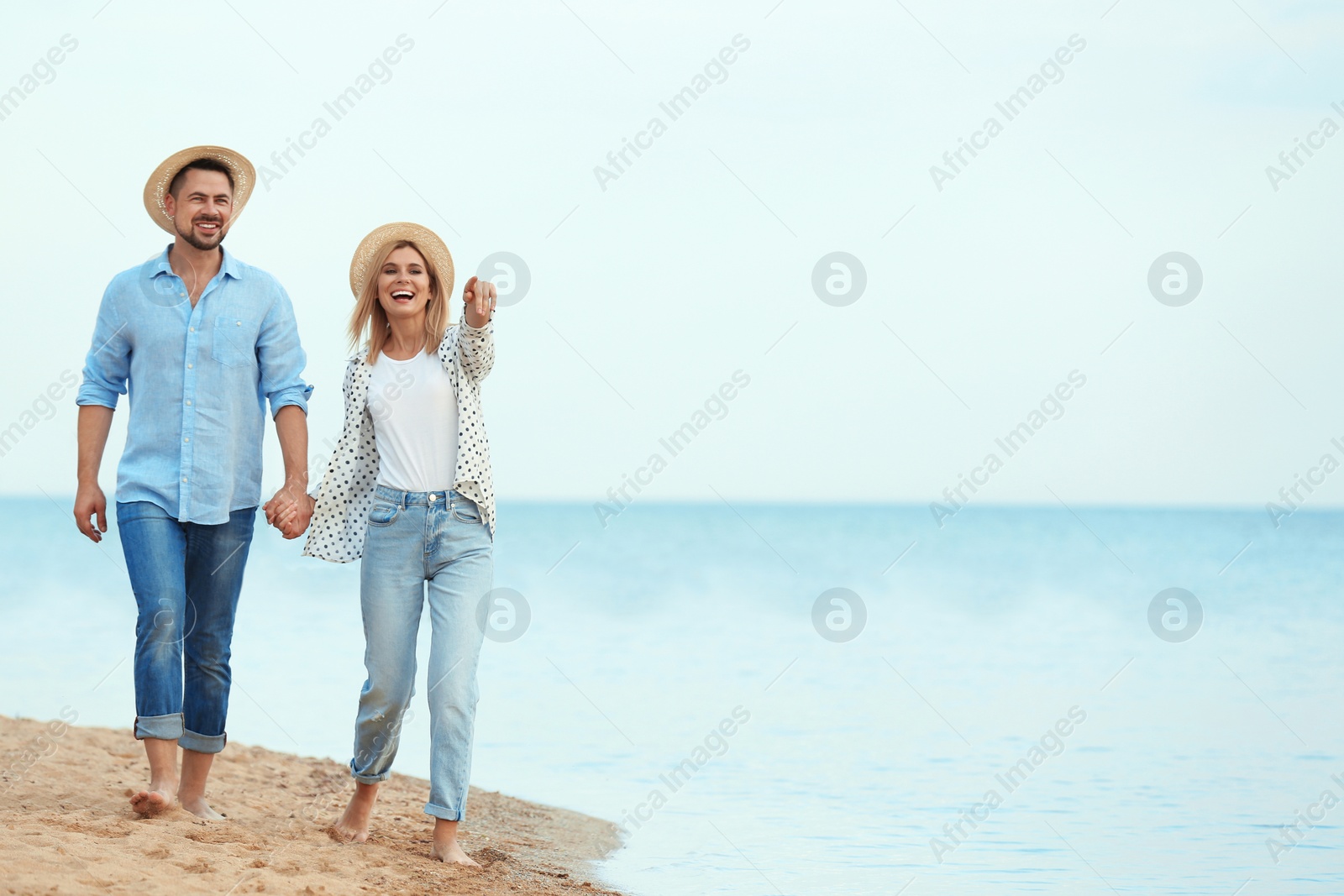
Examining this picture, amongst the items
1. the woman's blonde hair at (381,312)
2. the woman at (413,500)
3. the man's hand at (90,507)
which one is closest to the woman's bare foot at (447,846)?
the woman at (413,500)

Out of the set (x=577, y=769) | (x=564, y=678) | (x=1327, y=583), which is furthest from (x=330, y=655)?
(x=1327, y=583)

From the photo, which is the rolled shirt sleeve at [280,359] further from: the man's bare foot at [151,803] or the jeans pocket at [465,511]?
the man's bare foot at [151,803]

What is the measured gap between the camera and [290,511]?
375cm

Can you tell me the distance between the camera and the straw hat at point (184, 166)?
151 inches

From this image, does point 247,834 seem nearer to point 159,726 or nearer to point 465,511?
point 159,726

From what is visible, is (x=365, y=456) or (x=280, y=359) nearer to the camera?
(x=365, y=456)

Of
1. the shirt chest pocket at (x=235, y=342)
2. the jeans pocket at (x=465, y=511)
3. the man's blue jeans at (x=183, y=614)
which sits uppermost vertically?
the shirt chest pocket at (x=235, y=342)

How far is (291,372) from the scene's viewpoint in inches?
157

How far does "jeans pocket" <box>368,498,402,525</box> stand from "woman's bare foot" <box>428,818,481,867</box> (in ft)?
3.09

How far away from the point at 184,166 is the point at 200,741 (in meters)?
1.84

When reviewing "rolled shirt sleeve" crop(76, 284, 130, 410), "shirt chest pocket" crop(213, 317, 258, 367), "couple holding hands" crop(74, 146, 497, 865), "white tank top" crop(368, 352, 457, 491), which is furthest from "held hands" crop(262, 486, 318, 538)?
"rolled shirt sleeve" crop(76, 284, 130, 410)

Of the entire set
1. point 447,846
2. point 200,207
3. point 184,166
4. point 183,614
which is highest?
point 184,166

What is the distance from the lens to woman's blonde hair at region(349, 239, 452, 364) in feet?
12.4

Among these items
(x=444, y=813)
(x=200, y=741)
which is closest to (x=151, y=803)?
(x=200, y=741)
